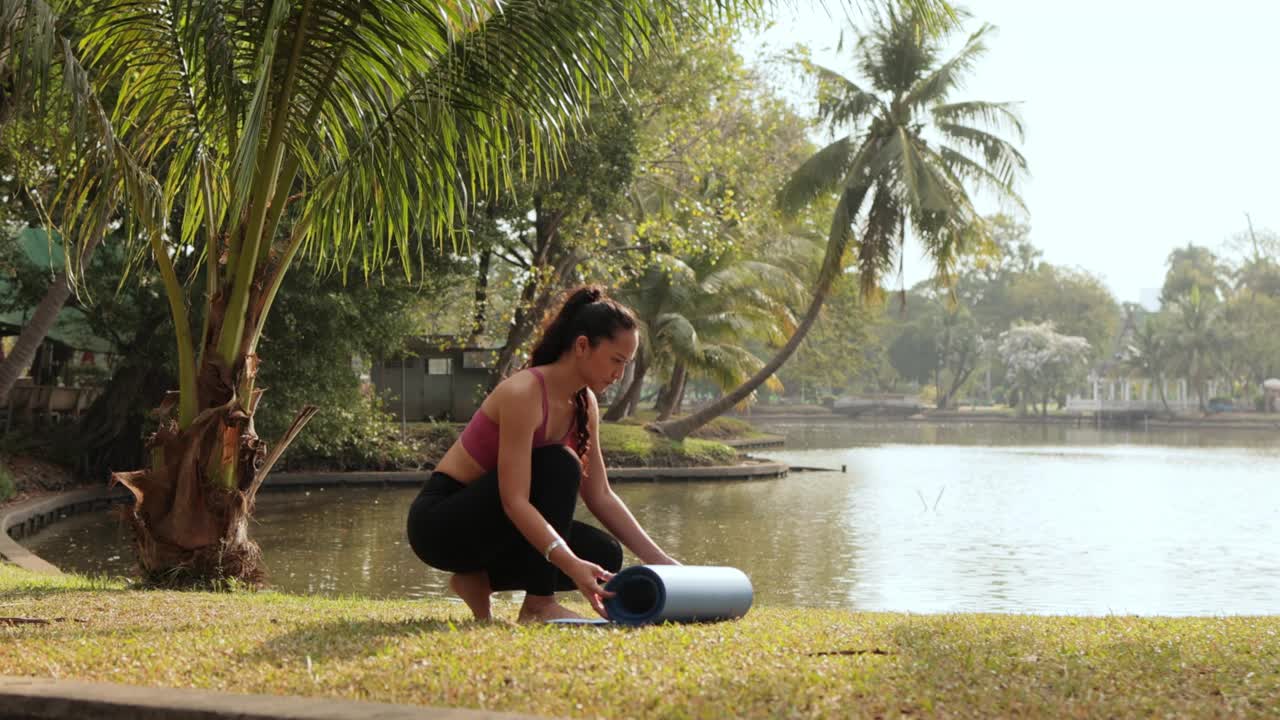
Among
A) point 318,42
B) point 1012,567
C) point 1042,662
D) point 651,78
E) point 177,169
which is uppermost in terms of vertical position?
point 651,78

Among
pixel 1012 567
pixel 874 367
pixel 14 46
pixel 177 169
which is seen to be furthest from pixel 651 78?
pixel 874 367

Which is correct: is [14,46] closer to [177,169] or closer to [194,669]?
[177,169]

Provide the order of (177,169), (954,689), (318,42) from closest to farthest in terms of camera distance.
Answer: (954,689) → (318,42) → (177,169)

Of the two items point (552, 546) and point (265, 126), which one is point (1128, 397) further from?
point (552, 546)

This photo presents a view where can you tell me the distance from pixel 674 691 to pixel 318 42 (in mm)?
5508

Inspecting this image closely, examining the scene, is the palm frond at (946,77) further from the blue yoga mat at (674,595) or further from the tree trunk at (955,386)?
the tree trunk at (955,386)

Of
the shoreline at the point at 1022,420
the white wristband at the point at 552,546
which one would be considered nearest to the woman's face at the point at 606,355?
the white wristband at the point at 552,546

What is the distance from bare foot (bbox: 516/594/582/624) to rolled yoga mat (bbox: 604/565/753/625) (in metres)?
0.27

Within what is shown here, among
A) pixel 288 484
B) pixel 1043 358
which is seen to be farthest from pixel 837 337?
pixel 288 484

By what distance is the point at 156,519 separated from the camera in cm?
809

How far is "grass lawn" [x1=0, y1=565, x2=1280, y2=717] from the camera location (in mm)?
3475

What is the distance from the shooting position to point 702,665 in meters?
3.85

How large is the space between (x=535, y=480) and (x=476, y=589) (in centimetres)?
59

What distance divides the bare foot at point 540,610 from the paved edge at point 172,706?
4.61 feet
